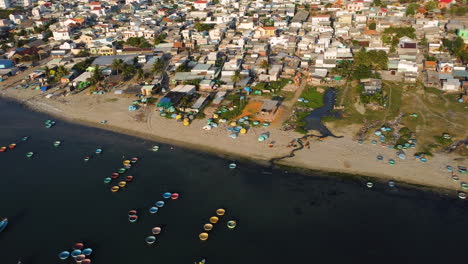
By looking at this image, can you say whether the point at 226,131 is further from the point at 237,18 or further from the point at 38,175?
the point at 237,18

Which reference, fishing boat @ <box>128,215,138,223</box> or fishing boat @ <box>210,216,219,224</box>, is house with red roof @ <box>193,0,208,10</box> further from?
fishing boat @ <box>210,216,219,224</box>

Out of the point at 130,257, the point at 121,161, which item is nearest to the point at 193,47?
the point at 121,161

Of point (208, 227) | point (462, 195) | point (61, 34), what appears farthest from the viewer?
point (61, 34)

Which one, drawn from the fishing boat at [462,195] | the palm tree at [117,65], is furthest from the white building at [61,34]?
the fishing boat at [462,195]

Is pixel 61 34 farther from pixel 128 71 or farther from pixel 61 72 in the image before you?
pixel 128 71

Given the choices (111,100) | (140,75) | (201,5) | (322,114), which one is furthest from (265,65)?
(201,5)

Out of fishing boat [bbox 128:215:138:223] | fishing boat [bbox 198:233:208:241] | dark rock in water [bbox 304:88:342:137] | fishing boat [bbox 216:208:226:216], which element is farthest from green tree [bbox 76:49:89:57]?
fishing boat [bbox 198:233:208:241]
